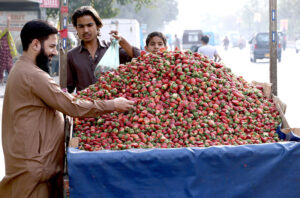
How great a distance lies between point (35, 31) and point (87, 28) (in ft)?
Result: 5.03

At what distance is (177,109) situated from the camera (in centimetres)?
363

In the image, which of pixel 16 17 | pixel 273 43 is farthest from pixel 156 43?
pixel 16 17

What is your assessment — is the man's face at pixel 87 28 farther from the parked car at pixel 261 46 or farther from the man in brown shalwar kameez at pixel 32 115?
the parked car at pixel 261 46

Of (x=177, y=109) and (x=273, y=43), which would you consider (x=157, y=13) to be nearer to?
(x=273, y=43)

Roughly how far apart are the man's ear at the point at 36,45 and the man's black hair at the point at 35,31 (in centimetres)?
2

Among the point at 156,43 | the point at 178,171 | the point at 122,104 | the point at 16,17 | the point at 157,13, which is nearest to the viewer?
the point at 178,171

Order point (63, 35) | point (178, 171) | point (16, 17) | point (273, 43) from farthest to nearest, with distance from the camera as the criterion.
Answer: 1. point (16, 17)
2. point (273, 43)
3. point (63, 35)
4. point (178, 171)

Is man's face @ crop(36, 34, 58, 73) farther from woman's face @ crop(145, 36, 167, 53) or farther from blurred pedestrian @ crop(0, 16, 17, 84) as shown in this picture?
blurred pedestrian @ crop(0, 16, 17, 84)

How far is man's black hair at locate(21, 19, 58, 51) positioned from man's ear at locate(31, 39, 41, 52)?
0.02 m

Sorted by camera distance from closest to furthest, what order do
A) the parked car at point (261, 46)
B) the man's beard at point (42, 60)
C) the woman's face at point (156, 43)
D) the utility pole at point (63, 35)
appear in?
the man's beard at point (42, 60) → the woman's face at point (156, 43) → the utility pole at point (63, 35) → the parked car at point (261, 46)

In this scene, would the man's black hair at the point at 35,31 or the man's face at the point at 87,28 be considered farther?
the man's face at the point at 87,28

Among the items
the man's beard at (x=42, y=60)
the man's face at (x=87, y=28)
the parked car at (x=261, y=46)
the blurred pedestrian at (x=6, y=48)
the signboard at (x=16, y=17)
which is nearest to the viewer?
the man's beard at (x=42, y=60)

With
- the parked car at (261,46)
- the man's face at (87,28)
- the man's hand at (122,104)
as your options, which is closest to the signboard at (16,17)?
the man's face at (87,28)

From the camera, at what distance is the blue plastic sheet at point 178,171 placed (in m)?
2.95
